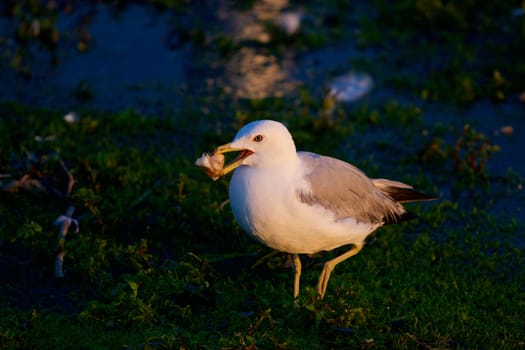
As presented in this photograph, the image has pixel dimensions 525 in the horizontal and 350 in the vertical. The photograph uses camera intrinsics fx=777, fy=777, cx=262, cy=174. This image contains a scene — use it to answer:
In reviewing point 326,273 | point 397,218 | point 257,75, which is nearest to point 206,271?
point 326,273

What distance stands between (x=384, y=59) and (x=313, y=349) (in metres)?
5.35

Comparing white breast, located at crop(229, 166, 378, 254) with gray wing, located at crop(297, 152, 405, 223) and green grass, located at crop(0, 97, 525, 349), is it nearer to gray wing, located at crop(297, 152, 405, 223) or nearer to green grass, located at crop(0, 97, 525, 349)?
gray wing, located at crop(297, 152, 405, 223)

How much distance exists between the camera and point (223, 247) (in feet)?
19.6

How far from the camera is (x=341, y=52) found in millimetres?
9547

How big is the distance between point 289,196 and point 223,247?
1352mm

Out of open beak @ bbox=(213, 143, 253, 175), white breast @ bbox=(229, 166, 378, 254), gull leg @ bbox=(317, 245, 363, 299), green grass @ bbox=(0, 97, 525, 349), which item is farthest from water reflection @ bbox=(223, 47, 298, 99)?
white breast @ bbox=(229, 166, 378, 254)

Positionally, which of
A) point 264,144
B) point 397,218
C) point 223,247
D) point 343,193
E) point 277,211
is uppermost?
point 264,144

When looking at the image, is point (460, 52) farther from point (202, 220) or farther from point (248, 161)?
point (248, 161)

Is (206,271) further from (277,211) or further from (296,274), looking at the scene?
(277,211)

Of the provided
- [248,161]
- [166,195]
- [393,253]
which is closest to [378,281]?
[393,253]

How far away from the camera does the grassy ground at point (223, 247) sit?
488cm

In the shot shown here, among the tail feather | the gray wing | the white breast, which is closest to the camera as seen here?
the white breast

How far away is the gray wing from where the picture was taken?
16.5 ft

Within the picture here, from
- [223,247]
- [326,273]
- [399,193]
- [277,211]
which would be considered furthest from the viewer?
[223,247]
